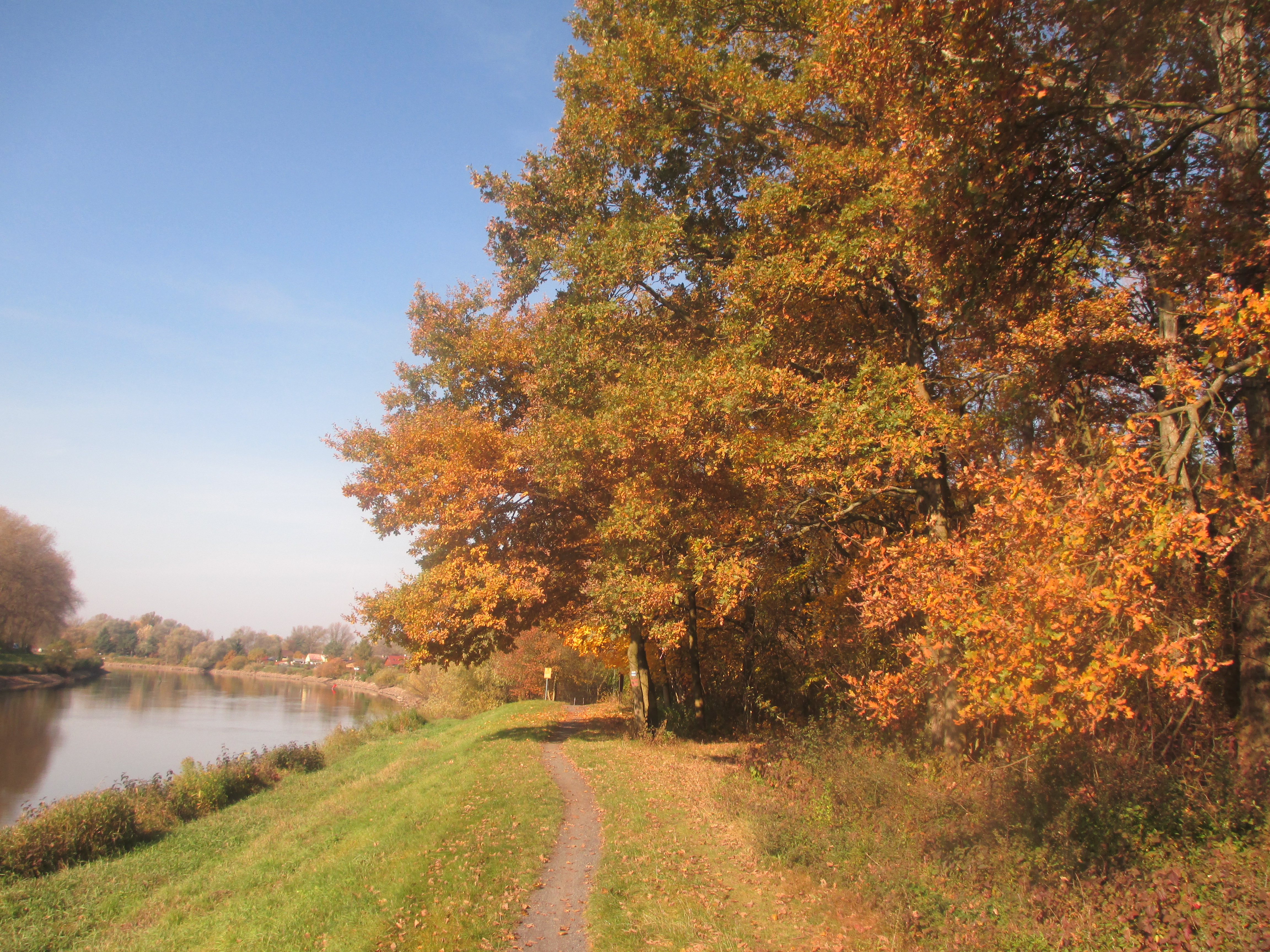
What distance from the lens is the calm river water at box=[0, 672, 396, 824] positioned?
23391 mm

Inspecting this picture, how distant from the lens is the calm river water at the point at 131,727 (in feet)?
76.7

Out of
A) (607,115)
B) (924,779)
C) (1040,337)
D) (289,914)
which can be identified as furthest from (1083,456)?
(289,914)

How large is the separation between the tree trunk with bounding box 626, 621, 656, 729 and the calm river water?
50.0 feet

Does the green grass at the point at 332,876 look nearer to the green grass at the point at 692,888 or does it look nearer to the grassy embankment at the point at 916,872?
the green grass at the point at 692,888

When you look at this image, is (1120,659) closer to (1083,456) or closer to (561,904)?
(1083,456)

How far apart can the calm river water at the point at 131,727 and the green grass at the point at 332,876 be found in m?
8.10

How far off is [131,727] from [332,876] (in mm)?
34080

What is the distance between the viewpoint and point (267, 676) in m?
92.8

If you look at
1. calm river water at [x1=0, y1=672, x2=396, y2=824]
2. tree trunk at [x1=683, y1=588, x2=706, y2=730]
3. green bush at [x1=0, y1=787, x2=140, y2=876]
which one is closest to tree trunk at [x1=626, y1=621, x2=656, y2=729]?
tree trunk at [x1=683, y1=588, x2=706, y2=730]

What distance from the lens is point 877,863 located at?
279 inches

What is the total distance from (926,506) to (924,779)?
13.6 feet

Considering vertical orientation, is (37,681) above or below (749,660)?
below

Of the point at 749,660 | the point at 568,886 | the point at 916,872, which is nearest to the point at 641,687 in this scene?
the point at 749,660

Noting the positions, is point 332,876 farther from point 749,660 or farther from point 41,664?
point 41,664
